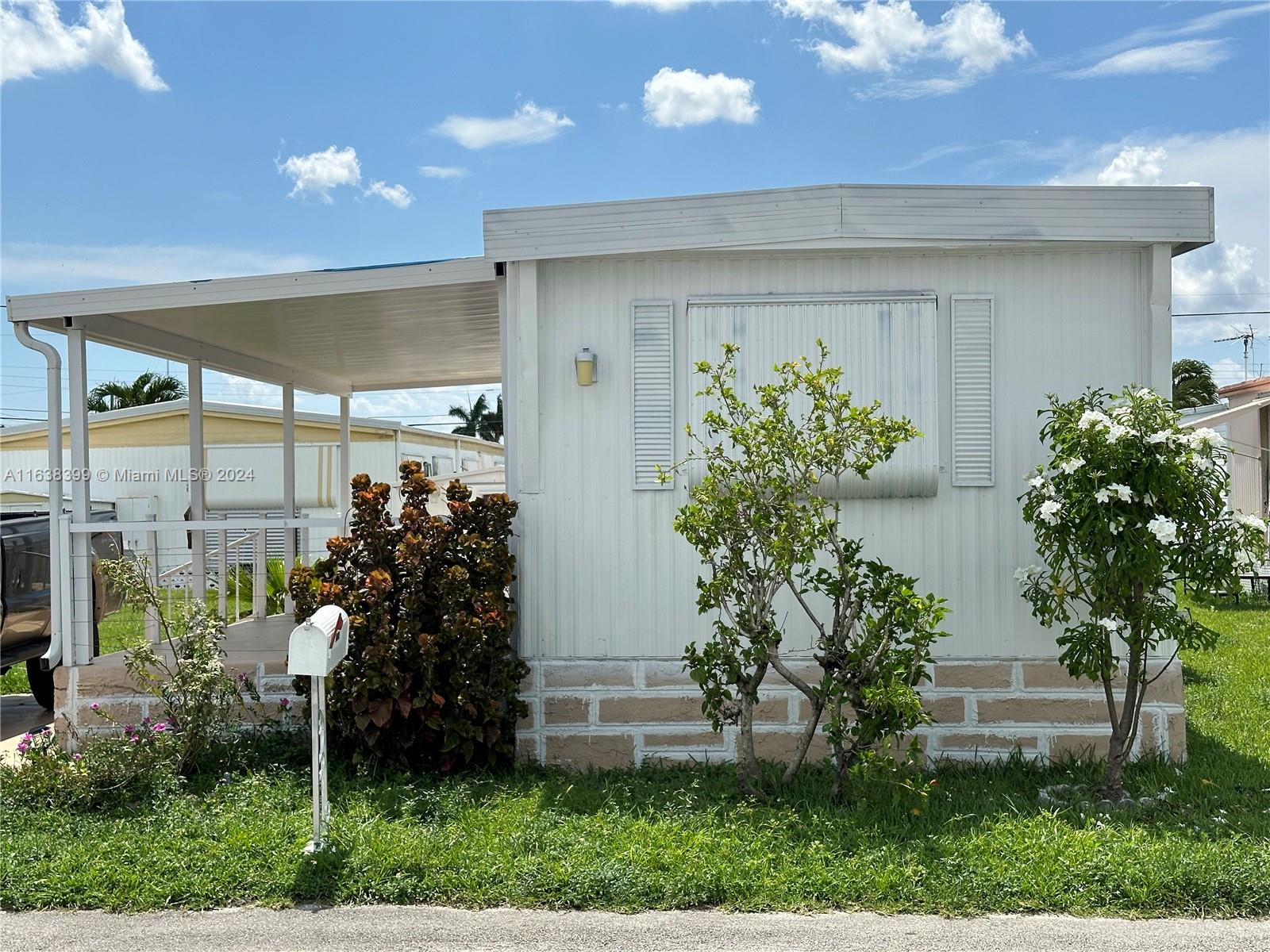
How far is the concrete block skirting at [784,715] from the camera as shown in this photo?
18.6 ft

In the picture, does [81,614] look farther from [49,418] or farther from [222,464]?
[222,464]

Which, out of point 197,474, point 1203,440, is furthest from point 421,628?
point 1203,440

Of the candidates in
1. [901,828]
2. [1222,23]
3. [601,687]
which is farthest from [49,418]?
[1222,23]

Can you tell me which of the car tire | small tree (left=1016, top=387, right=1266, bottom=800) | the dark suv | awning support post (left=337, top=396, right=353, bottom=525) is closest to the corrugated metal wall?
small tree (left=1016, top=387, right=1266, bottom=800)

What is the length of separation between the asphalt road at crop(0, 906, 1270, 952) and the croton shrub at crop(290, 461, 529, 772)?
1381mm

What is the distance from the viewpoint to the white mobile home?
18.5ft

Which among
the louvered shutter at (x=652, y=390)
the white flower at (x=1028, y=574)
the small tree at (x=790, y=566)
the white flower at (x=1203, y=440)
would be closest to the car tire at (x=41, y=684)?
the louvered shutter at (x=652, y=390)

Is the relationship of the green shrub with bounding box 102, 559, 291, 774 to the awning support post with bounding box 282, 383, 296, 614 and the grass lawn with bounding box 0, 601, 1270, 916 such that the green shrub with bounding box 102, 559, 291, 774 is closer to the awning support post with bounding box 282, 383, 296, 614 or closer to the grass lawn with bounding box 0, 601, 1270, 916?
the grass lawn with bounding box 0, 601, 1270, 916

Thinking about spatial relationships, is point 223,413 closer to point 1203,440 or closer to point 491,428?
point 1203,440

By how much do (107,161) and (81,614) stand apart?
13087mm

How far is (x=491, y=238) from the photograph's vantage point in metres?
5.70

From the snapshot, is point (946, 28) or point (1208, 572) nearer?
point (1208, 572)

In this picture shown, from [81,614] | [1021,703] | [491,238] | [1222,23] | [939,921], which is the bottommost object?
[939,921]

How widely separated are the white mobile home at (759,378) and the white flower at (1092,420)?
761 mm
